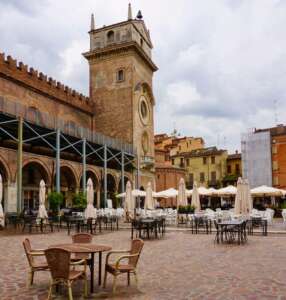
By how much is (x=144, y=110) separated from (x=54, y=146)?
14.7 meters

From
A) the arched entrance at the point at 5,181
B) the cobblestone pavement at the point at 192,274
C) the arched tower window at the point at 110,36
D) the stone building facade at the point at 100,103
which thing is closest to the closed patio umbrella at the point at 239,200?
the cobblestone pavement at the point at 192,274

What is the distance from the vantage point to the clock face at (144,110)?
39312 mm

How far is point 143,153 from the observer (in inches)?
1545

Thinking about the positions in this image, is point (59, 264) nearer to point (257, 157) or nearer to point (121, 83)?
point (121, 83)

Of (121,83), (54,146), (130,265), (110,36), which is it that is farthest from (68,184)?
(130,265)

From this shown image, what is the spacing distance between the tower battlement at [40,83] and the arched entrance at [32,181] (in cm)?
614

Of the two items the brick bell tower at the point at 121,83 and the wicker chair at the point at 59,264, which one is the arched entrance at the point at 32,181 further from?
the wicker chair at the point at 59,264

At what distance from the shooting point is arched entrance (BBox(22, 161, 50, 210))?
26.7 meters

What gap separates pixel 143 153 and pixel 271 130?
15.1m

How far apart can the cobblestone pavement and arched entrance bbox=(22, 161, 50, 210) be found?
14672 mm

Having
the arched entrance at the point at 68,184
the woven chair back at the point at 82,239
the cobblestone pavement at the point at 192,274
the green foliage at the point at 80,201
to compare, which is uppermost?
the arched entrance at the point at 68,184

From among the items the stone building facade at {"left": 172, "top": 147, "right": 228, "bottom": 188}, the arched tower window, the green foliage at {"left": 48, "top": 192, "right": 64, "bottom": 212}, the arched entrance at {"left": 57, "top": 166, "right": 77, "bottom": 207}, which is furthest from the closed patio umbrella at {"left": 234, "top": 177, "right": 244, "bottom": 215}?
the stone building facade at {"left": 172, "top": 147, "right": 228, "bottom": 188}

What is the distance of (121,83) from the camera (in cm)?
3788

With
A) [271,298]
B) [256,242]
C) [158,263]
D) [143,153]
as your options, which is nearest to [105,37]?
[143,153]
